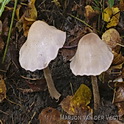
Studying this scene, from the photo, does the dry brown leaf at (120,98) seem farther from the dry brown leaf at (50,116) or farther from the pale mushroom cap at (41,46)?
the pale mushroom cap at (41,46)

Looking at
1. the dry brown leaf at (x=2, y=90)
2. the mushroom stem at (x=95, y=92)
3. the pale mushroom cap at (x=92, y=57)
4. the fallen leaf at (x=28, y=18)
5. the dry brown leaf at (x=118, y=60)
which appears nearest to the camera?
the pale mushroom cap at (x=92, y=57)

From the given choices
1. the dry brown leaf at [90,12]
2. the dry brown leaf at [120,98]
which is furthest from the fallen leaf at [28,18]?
the dry brown leaf at [120,98]

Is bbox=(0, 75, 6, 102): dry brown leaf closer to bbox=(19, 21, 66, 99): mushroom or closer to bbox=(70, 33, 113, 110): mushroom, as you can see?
bbox=(19, 21, 66, 99): mushroom

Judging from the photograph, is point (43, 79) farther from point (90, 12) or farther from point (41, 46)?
point (90, 12)

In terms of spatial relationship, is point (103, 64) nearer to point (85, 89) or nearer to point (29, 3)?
point (85, 89)

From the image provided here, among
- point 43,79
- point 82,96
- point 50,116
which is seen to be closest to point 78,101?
point 82,96

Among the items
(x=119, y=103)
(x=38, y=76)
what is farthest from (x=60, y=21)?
(x=119, y=103)

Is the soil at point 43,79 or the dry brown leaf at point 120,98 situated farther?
the soil at point 43,79
